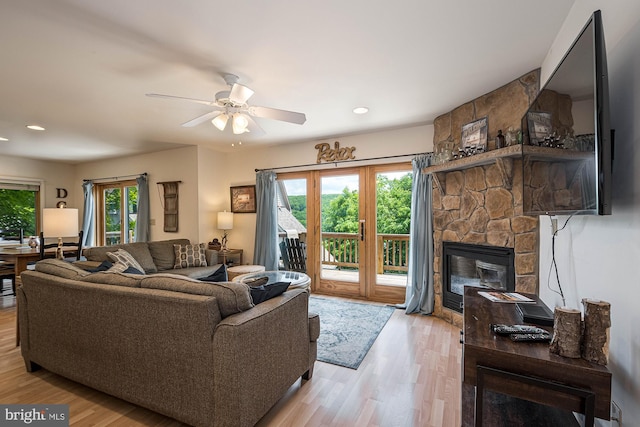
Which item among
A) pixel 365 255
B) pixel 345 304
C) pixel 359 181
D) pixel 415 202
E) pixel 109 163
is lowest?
pixel 345 304

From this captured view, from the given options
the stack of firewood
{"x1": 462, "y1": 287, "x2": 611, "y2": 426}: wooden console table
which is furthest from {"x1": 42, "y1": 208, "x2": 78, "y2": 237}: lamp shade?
the stack of firewood

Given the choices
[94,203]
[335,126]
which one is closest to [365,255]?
[335,126]

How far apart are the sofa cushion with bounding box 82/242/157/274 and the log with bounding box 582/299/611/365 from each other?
4603 mm

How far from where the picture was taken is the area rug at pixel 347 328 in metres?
2.62

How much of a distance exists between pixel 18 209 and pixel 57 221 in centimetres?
377

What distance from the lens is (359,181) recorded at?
435 centimetres

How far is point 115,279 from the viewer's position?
6.13 feet

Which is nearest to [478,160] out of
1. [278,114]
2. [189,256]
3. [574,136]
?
[574,136]

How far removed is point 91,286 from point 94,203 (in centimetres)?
589

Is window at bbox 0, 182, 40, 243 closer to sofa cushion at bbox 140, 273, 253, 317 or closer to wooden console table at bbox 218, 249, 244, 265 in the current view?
wooden console table at bbox 218, 249, 244, 265

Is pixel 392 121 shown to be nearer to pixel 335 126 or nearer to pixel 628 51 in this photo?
pixel 335 126

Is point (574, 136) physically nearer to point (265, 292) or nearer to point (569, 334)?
point (569, 334)

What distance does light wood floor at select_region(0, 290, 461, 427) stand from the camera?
179 cm

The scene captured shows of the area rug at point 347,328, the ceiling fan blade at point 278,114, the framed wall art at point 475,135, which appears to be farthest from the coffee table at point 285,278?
the framed wall art at point 475,135
